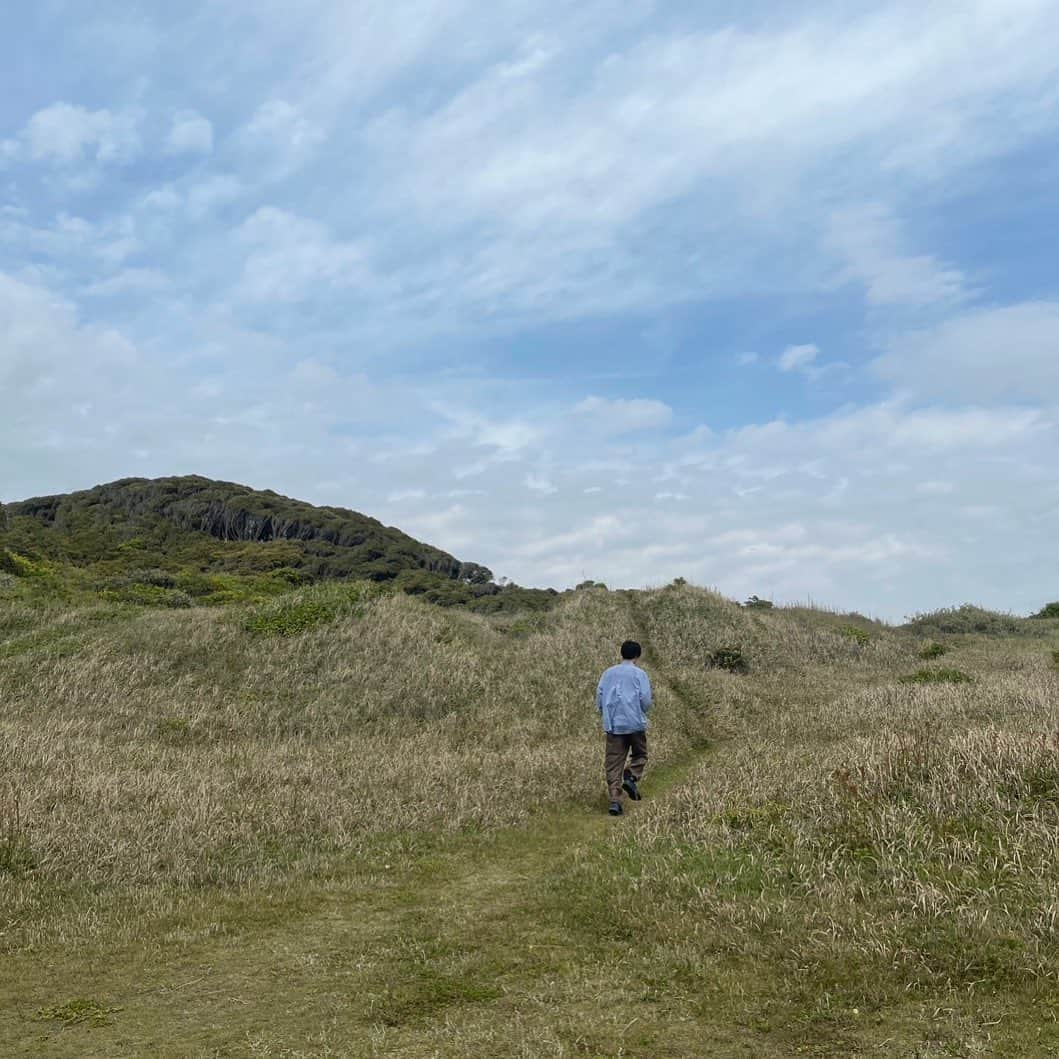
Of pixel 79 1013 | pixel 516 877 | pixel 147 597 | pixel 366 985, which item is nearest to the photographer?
pixel 79 1013

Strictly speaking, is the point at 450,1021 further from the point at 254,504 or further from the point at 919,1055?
the point at 254,504

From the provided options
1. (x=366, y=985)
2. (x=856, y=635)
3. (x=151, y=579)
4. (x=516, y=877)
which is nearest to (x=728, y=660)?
(x=856, y=635)

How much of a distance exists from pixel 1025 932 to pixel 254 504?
247 feet

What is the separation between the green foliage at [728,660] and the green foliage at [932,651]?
870cm

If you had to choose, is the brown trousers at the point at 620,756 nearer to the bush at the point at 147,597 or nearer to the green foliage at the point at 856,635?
the bush at the point at 147,597

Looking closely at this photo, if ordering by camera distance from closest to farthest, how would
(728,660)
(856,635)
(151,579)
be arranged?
(728,660) → (856,635) → (151,579)

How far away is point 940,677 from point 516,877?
61.3ft

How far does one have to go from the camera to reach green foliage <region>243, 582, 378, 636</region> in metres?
27.2

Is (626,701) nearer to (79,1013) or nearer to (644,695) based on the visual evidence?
(644,695)

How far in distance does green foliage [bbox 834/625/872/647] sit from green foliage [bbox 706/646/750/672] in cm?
786

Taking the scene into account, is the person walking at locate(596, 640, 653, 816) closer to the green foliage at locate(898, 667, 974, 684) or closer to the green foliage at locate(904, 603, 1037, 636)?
the green foliage at locate(898, 667, 974, 684)

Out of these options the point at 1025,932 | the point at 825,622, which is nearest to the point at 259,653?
the point at 1025,932

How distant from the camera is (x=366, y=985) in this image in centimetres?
710

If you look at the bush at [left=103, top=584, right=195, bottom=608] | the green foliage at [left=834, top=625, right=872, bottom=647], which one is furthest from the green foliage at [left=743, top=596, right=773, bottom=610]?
the bush at [left=103, top=584, right=195, bottom=608]
